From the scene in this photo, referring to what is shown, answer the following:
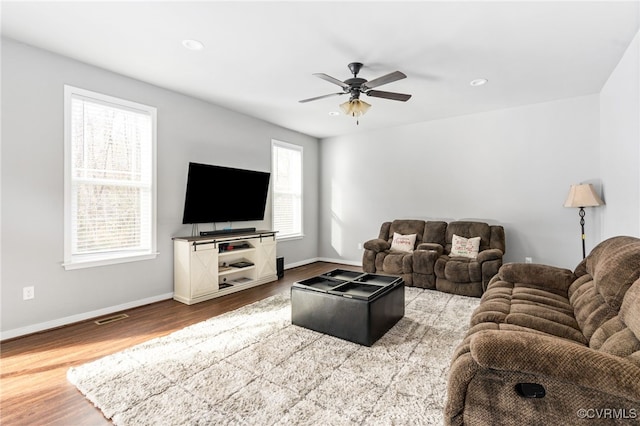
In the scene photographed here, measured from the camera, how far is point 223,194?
4516 millimetres

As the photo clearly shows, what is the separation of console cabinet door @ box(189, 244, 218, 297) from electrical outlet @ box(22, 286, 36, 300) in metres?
1.43

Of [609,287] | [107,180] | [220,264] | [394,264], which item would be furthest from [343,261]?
[609,287]

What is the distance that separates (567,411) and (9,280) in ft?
13.4

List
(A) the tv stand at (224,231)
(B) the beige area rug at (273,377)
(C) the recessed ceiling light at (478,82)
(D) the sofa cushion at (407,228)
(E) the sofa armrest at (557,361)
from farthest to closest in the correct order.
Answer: (D) the sofa cushion at (407,228) < (A) the tv stand at (224,231) < (C) the recessed ceiling light at (478,82) < (B) the beige area rug at (273,377) < (E) the sofa armrest at (557,361)

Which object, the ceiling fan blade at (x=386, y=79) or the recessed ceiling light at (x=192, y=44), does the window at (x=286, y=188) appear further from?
the ceiling fan blade at (x=386, y=79)

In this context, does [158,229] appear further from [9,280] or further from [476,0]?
[476,0]

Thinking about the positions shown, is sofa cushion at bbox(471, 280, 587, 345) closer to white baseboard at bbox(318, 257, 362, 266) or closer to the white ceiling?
the white ceiling

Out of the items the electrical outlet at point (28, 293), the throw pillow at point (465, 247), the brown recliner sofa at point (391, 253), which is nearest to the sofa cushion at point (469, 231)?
the throw pillow at point (465, 247)

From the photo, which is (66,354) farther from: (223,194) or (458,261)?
(458,261)

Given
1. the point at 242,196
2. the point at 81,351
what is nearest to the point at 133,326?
the point at 81,351

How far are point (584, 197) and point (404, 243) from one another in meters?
2.34

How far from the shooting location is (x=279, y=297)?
4055 millimetres

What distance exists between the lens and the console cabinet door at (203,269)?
12.7ft

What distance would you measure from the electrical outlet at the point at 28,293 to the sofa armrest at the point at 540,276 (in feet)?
14.3
